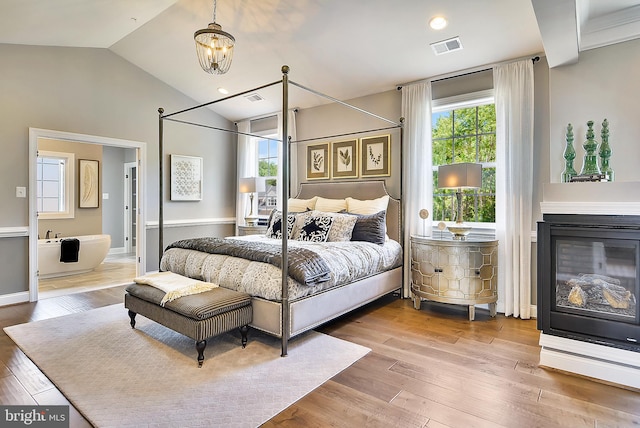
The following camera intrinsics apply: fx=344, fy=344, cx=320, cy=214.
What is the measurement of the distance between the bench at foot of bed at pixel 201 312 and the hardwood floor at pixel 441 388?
30.9 inches

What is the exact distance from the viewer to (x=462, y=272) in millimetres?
3590

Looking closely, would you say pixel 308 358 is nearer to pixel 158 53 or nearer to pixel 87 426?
pixel 87 426

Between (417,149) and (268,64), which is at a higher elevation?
(268,64)

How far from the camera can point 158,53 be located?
4.82 m

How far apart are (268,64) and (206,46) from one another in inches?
62.7

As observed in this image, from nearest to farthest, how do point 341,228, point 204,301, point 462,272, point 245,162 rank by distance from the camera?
point 204,301
point 462,272
point 341,228
point 245,162

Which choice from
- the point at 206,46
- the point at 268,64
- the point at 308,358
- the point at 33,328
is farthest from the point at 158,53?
the point at 308,358

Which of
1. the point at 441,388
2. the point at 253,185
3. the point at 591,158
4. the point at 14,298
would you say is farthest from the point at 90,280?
the point at 591,158

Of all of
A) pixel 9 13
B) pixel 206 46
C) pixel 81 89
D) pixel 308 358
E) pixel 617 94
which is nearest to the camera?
pixel 308 358

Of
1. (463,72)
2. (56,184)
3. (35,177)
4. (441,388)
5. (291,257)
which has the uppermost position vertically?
(463,72)

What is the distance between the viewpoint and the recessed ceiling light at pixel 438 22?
3216mm

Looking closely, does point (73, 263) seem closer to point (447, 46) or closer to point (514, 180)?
point (447, 46)

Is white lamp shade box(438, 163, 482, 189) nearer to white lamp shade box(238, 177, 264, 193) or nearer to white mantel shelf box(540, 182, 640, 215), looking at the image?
white mantel shelf box(540, 182, 640, 215)

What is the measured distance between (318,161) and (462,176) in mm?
2452
